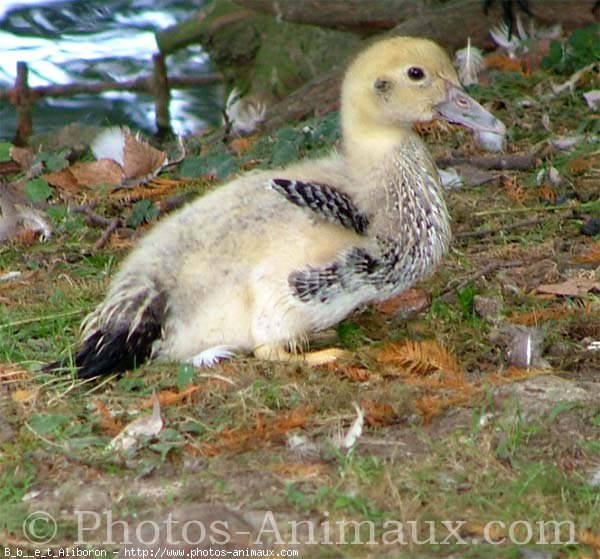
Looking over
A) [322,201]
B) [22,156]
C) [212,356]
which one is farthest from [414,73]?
[22,156]

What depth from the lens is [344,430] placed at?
14.7 ft

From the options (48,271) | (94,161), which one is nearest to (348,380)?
(48,271)

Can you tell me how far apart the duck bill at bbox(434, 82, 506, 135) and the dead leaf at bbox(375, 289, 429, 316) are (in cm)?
70

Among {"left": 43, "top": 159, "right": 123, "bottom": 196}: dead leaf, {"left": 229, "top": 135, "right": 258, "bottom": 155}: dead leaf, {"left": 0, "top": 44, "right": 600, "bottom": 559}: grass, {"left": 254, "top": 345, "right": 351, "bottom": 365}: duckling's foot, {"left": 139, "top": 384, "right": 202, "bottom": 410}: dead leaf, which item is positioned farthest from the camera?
{"left": 229, "top": 135, "right": 258, "bottom": 155}: dead leaf

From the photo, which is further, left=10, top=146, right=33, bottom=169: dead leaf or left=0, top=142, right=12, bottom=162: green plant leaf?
left=10, top=146, right=33, bottom=169: dead leaf

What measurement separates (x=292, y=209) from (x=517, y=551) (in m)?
1.79

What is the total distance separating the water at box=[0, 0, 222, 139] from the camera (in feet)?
34.2

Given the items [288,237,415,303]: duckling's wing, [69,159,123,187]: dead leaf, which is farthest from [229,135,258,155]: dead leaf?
[288,237,415,303]: duckling's wing

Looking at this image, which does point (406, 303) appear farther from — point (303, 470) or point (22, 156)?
point (22, 156)

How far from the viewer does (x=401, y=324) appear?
554 centimetres

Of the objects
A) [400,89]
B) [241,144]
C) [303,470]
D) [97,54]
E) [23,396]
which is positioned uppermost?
[400,89]

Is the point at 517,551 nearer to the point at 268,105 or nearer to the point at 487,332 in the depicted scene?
the point at 487,332

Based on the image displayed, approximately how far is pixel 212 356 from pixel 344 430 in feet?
2.55

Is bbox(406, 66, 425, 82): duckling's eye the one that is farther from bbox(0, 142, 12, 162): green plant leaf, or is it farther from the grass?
bbox(0, 142, 12, 162): green plant leaf
